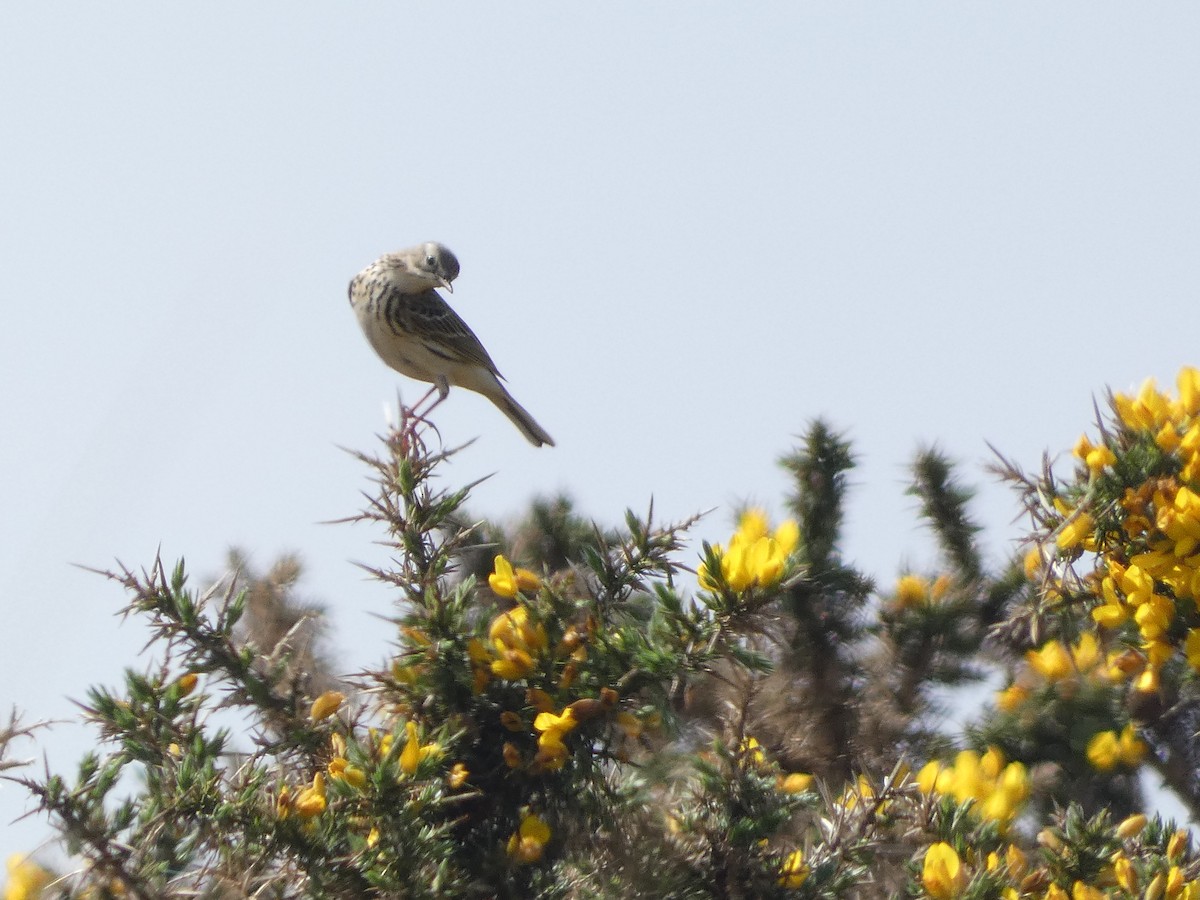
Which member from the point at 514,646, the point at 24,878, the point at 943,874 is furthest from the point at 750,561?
the point at 24,878

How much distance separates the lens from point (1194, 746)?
12.6 feet

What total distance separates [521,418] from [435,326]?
908 mm

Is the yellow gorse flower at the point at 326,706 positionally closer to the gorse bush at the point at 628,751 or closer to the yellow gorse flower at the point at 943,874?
the gorse bush at the point at 628,751

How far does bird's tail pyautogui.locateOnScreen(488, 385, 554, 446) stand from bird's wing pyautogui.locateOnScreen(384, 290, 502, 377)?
20 cm

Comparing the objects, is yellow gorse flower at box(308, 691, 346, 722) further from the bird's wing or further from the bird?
the bird's wing

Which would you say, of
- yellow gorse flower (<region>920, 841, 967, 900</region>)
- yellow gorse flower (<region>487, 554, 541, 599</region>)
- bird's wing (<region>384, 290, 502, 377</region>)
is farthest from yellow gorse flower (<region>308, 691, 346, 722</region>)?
bird's wing (<region>384, 290, 502, 377</region>)

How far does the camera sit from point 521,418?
31.9 feet

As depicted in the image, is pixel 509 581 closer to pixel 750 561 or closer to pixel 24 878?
pixel 750 561

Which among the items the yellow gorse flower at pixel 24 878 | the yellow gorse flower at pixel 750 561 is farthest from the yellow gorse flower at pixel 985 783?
the yellow gorse flower at pixel 24 878

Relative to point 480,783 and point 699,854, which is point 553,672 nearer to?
point 480,783

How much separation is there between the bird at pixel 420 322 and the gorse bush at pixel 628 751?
5292 mm

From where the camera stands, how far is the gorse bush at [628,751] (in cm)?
281

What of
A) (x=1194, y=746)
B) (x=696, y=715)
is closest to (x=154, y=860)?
(x=696, y=715)

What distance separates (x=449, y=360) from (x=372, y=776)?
656 centimetres
